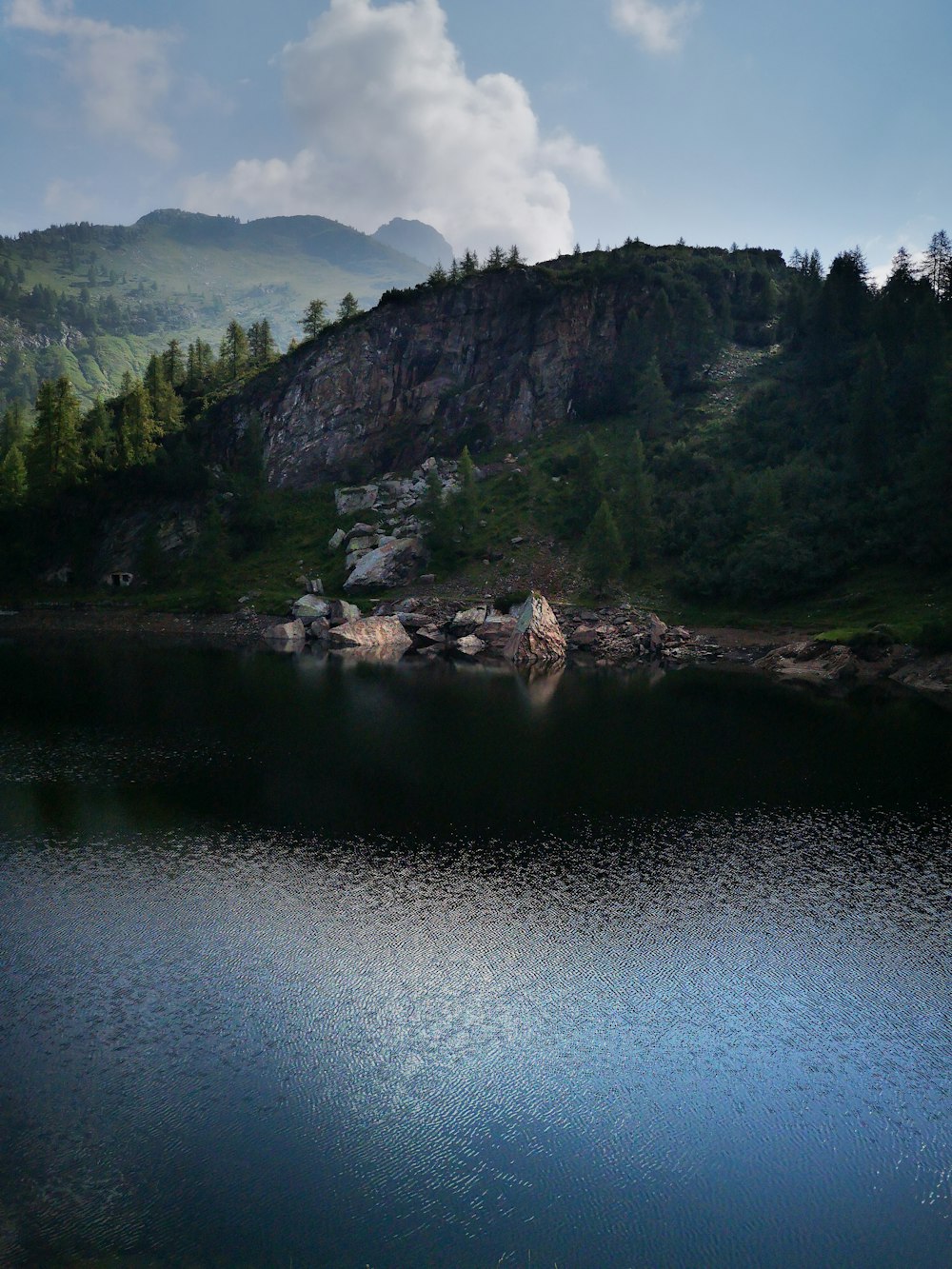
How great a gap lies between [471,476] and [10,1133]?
123 m

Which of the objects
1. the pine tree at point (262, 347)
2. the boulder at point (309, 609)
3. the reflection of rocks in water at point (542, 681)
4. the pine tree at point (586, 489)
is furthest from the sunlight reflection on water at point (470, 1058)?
the pine tree at point (262, 347)

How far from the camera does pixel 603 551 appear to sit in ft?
364

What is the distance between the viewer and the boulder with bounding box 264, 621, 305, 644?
360ft

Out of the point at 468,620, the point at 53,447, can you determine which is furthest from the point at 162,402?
the point at 468,620

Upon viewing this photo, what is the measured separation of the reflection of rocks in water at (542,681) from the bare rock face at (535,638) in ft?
8.23

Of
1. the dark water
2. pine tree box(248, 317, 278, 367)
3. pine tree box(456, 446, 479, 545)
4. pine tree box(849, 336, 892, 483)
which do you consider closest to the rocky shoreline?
pine tree box(456, 446, 479, 545)

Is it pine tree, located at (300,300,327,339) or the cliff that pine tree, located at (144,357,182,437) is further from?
pine tree, located at (300,300,327,339)

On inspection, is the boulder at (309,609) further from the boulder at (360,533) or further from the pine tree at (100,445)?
the pine tree at (100,445)

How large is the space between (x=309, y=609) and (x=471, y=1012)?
97980mm

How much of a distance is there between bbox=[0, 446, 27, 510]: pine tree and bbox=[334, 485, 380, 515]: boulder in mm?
57642

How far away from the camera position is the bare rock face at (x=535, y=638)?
96875 mm

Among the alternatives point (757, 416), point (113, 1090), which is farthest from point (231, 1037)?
point (757, 416)

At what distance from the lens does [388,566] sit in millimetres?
125000

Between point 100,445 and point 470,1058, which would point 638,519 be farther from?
point 100,445
